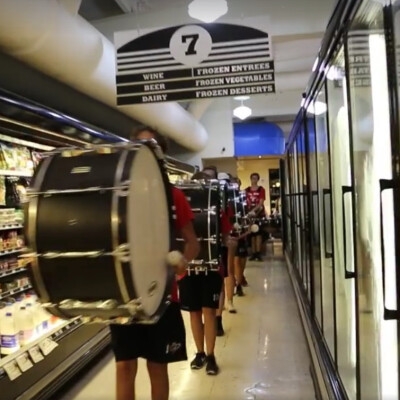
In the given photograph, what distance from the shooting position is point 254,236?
9.77 meters

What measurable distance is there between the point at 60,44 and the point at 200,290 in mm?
1944

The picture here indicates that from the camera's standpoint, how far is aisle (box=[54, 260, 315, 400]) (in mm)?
3270

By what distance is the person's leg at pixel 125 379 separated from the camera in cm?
223

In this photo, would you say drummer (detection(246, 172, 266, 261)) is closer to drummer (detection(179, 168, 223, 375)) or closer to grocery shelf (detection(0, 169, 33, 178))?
drummer (detection(179, 168, 223, 375))

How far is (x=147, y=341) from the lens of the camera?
2215 mm

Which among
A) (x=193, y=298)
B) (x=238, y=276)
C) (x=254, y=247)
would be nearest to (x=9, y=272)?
(x=193, y=298)

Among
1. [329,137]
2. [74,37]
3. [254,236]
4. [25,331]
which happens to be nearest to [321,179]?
[329,137]

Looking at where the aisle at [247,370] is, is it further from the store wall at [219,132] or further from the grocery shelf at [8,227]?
the store wall at [219,132]

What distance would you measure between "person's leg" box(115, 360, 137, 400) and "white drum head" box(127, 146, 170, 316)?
470mm

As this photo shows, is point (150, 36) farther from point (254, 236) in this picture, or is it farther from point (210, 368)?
point (254, 236)

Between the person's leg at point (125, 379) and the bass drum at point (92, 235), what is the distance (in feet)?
1.69

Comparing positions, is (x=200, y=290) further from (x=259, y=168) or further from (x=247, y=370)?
(x=259, y=168)

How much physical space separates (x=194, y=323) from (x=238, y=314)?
1878 mm

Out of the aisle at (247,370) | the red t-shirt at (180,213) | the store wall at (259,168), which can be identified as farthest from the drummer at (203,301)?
the store wall at (259,168)
